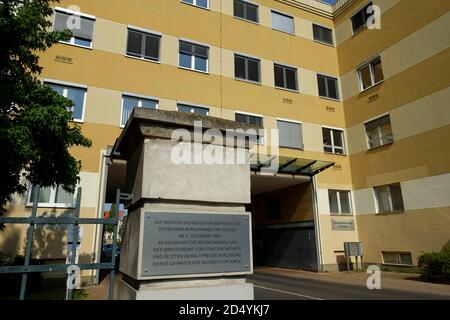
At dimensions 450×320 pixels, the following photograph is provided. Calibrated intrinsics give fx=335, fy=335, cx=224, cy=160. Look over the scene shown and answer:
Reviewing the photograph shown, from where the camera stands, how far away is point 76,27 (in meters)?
15.9

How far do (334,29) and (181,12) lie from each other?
1172 cm

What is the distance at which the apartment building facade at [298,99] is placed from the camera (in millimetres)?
15391

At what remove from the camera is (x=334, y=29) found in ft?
79.4

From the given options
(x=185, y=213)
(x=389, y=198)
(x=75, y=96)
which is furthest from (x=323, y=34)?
(x=185, y=213)

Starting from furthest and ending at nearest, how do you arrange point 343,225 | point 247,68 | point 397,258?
1. point 247,68
2. point 343,225
3. point 397,258

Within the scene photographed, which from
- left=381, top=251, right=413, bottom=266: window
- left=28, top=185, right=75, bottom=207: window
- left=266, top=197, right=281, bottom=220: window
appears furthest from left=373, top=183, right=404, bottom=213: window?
left=28, top=185, right=75, bottom=207: window

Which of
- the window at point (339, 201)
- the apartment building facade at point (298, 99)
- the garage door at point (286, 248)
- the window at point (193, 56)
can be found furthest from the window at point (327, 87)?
the garage door at point (286, 248)

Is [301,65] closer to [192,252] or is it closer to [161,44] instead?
[161,44]

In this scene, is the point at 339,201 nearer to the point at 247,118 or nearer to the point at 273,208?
the point at 273,208

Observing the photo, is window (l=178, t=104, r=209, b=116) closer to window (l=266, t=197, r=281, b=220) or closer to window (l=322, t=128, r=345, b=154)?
window (l=266, t=197, r=281, b=220)

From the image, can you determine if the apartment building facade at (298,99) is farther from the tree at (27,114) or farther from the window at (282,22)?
the tree at (27,114)

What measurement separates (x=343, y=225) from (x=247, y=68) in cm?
1079

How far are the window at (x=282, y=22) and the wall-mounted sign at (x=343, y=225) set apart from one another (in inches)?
500
